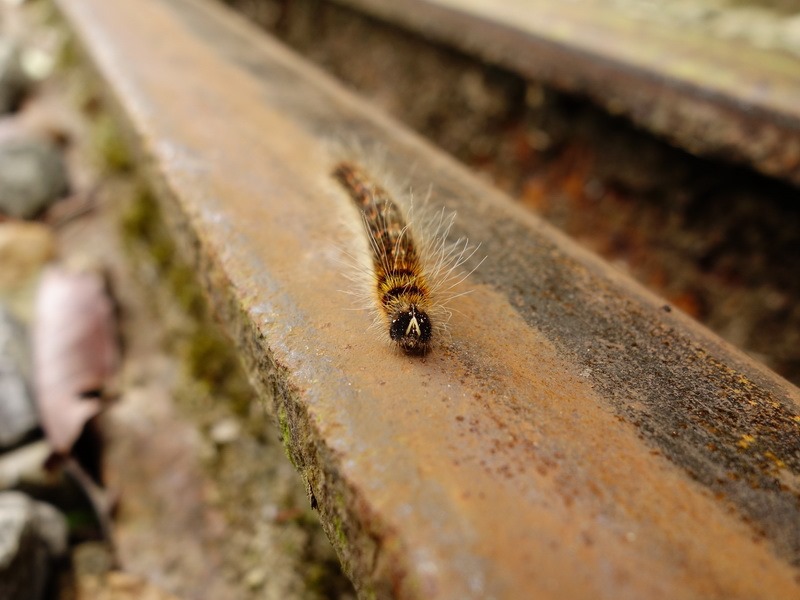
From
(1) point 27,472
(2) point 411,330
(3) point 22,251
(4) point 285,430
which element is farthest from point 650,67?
(3) point 22,251

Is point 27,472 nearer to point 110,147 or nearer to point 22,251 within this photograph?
point 22,251

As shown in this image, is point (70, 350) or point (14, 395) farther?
point (70, 350)

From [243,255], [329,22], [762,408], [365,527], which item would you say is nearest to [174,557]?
[243,255]

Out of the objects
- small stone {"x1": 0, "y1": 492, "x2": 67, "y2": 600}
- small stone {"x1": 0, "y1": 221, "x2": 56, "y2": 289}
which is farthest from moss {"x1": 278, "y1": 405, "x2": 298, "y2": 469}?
small stone {"x1": 0, "y1": 221, "x2": 56, "y2": 289}

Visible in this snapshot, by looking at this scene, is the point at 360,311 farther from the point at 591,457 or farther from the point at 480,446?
the point at 591,457

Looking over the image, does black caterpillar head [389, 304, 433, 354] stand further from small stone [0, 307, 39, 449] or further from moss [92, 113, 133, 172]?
moss [92, 113, 133, 172]

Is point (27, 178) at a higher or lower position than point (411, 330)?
lower

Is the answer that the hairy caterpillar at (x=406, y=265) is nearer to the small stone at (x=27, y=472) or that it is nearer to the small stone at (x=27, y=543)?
the small stone at (x=27, y=543)

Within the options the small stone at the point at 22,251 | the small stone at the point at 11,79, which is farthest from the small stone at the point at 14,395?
the small stone at the point at 11,79
